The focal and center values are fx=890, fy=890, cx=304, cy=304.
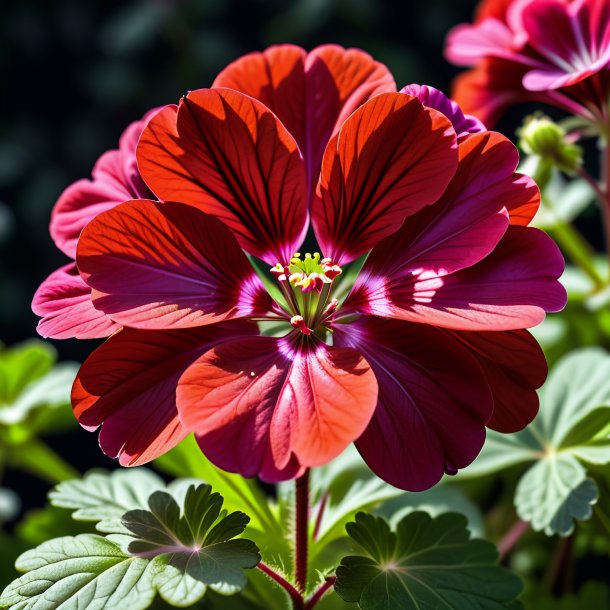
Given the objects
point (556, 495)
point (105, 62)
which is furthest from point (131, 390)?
point (105, 62)

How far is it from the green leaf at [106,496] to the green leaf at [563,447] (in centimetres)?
28

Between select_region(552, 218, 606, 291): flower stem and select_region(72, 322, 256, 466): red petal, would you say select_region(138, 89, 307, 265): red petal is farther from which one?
select_region(552, 218, 606, 291): flower stem

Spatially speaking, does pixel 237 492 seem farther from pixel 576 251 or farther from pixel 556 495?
pixel 576 251

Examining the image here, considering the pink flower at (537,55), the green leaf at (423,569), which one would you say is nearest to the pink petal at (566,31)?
the pink flower at (537,55)

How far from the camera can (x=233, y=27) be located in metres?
2.18

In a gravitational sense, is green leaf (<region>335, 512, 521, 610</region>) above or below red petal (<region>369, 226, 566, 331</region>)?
below

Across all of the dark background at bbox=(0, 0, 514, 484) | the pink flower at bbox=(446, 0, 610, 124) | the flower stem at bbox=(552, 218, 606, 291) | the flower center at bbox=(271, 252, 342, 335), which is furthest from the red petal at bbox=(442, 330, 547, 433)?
the dark background at bbox=(0, 0, 514, 484)

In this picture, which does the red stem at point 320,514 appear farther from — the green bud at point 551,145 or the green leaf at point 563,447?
the green bud at point 551,145

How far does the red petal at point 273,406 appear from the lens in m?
0.49

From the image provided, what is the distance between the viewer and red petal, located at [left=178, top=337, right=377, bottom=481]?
1.61ft

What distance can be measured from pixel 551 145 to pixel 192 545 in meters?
0.47

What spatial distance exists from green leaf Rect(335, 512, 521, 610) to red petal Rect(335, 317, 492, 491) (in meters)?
0.10

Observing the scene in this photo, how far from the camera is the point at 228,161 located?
0.60 m

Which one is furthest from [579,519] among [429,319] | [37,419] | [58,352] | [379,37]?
[379,37]
